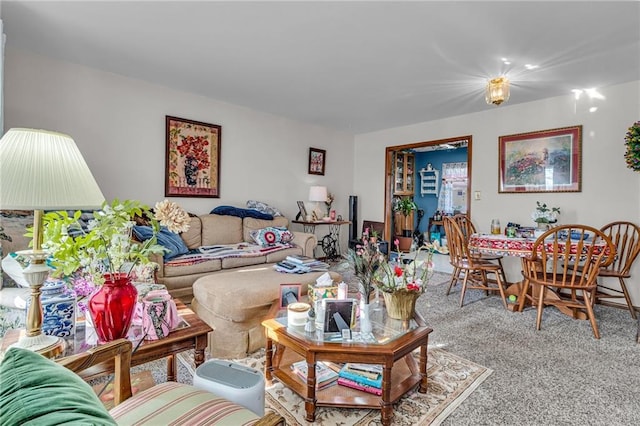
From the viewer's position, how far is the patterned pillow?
12.6 feet

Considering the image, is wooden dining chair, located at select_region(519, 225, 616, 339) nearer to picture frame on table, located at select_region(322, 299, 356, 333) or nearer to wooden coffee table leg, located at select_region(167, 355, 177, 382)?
picture frame on table, located at select_region(322, 299, 356, 333)

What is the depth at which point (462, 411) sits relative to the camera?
1.60 meters

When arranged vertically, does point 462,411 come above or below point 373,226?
below

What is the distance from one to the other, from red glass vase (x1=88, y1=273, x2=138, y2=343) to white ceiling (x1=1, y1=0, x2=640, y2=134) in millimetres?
1933

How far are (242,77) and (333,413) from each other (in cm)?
313

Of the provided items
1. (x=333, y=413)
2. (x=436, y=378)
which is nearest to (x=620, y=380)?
(x=436, y=378)

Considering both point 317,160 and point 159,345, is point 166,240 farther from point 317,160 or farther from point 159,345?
point 317,160

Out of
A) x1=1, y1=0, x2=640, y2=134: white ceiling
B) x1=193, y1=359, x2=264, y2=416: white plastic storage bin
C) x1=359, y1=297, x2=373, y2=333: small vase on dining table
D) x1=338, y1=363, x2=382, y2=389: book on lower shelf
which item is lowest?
x1=338, y1=363, x2=382, y2=389: book on lower shelf

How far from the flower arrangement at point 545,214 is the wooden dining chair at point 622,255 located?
0.45 m

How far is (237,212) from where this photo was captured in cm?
411

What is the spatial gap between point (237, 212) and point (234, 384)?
3086mm

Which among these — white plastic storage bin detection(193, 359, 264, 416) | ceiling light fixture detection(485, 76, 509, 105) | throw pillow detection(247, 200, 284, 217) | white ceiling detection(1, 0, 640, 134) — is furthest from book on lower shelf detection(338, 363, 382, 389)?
throw pillow detection(247, 200, 284, 217)

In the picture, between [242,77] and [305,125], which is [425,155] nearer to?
[305,125]

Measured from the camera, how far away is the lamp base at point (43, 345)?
1.01 metres
